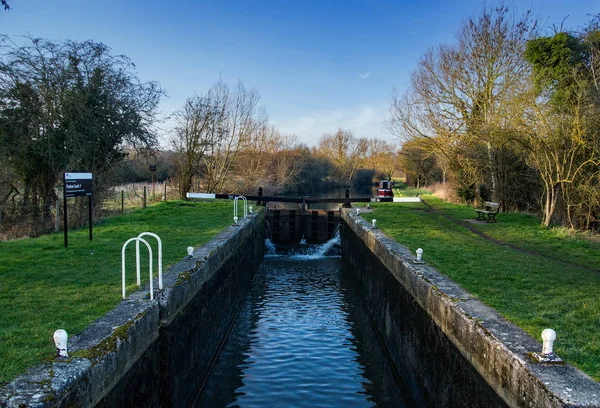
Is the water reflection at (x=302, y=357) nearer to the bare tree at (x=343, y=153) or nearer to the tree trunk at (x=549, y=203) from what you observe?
the tree trunk at (x=549, y=203)

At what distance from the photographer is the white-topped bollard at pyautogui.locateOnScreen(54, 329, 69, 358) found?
9.86 ft

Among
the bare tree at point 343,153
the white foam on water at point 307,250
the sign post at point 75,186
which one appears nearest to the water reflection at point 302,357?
the sign post at point 75,186

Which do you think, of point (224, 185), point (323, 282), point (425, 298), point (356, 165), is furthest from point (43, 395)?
point (356, 165)

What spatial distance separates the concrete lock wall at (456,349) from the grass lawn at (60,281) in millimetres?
3328

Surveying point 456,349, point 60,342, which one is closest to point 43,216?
point 60,342

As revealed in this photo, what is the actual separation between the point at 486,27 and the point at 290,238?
1119 centimetres

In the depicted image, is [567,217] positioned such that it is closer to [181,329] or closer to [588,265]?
[588,265]

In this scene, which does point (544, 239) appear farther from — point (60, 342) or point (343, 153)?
point (343, 153)

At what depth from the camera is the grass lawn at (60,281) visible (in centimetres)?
364

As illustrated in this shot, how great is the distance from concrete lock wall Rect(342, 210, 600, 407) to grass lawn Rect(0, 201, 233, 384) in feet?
10.9

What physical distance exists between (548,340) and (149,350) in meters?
3.29

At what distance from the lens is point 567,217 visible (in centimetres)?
1256

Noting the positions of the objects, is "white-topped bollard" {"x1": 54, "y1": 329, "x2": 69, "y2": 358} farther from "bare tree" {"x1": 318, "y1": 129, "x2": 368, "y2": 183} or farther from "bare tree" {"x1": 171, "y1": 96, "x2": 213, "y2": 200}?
"bare tree" {"x1": 318, "y1": 129, "x2": 368, "y2": 183}

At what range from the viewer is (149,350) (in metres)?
4.16
